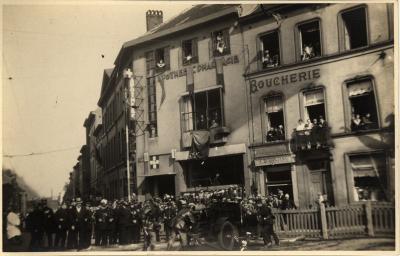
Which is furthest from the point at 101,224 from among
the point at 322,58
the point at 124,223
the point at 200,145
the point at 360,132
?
the point at 322,58

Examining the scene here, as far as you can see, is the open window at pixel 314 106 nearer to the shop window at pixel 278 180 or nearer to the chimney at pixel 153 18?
the shop window at pixel 278 180

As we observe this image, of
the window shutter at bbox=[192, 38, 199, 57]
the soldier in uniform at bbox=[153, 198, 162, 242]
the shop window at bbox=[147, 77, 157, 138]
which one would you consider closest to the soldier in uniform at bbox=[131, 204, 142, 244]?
the soldier in uniform at bbox=[153, 198, 162, 242]

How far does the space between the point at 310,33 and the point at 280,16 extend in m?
0.93

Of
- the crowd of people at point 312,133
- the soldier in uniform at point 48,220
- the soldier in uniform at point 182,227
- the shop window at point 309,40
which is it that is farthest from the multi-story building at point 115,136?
the crowd of people at point 312,133

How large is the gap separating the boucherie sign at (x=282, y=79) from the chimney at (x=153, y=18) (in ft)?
10.2

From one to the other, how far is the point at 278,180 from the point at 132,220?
409cm

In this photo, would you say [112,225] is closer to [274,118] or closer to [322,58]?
[274,118]

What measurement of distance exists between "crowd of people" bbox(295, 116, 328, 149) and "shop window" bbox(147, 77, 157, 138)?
15.4ft

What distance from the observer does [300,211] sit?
10352 mm

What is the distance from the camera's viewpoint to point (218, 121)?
42.0ft

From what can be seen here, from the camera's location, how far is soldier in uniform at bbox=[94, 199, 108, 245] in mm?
10934

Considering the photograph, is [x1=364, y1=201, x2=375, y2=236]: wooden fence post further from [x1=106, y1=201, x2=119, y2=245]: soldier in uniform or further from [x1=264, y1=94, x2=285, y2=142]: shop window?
[x1=106, y1=201, x2=119, y2=245]: soldier in uniform

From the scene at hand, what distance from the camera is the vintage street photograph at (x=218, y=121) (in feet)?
31.6

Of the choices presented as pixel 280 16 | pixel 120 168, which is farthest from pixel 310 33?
pixel 120 168
